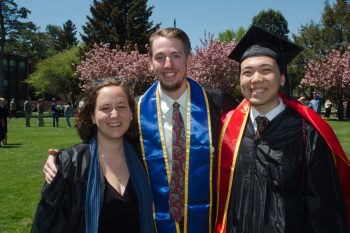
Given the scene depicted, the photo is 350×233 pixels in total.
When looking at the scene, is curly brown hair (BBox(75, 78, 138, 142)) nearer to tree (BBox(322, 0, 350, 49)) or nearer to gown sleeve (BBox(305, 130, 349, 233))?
gown sleeve (BBox(305, 130, 349, 233))

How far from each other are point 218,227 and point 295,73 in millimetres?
43989

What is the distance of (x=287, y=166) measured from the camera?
261cm

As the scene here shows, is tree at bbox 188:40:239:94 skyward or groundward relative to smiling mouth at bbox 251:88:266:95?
skyward

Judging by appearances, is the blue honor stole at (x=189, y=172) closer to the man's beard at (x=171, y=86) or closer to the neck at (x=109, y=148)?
the man's beard at (x=171, y=86)

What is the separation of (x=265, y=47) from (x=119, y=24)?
37.8 m

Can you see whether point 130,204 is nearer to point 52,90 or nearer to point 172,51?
point 172,51

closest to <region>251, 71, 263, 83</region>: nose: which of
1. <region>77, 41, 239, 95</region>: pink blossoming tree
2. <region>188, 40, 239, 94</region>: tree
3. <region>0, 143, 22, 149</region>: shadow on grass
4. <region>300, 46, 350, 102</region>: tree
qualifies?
<region>0, 143, 22, 149</region>: shadow on grass

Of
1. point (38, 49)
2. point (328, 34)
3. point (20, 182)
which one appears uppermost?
point (38, 49)

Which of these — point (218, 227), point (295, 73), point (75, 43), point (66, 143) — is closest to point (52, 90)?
point (75, 43)

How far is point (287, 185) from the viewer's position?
257 centimetres

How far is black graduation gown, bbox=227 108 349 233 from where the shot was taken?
8.21ft

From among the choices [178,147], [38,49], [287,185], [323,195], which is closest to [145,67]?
[178,147]

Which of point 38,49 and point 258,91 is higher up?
point 38,49

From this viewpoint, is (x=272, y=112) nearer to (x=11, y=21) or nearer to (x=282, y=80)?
(x=282, y=80)
